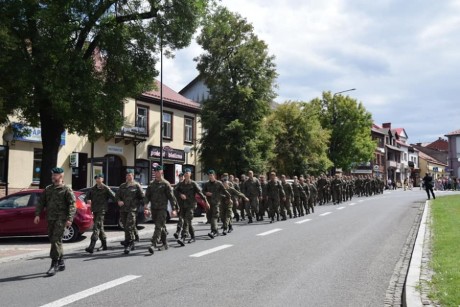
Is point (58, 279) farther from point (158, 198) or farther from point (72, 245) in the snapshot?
point (72, 245)

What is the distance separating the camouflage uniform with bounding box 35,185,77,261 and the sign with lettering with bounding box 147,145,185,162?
2319 centimetres

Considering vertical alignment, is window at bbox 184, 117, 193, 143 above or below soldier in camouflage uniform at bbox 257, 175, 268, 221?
above

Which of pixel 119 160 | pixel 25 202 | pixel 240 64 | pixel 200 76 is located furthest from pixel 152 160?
pixel 25 202

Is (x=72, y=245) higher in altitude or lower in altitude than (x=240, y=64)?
lower

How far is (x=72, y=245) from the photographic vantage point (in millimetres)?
12336

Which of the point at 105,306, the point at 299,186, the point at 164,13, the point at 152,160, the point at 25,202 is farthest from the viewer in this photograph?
the point at 152,160

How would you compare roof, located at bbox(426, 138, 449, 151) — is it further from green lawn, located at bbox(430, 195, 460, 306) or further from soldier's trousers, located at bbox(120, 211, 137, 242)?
soldier's trousers, located at bbox(120, 211, 137, 242)

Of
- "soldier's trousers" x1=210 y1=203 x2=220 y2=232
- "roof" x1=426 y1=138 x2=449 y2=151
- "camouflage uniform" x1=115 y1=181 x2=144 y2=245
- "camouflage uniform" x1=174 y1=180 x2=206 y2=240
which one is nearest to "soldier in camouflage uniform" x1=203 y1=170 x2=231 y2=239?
"soldier's trousers" x1=210 y1=203 x2=220 y2=232

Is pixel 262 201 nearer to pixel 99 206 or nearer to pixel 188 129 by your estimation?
pixel 99 206

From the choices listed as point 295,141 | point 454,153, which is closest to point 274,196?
point 295,141

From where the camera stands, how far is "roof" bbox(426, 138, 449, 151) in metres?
122

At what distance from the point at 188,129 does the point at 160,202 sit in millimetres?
Answer: 25670

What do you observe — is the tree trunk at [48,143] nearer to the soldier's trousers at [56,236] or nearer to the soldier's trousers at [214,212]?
the soldier's trousers at [214,212]

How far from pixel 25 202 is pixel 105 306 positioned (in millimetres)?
8284
